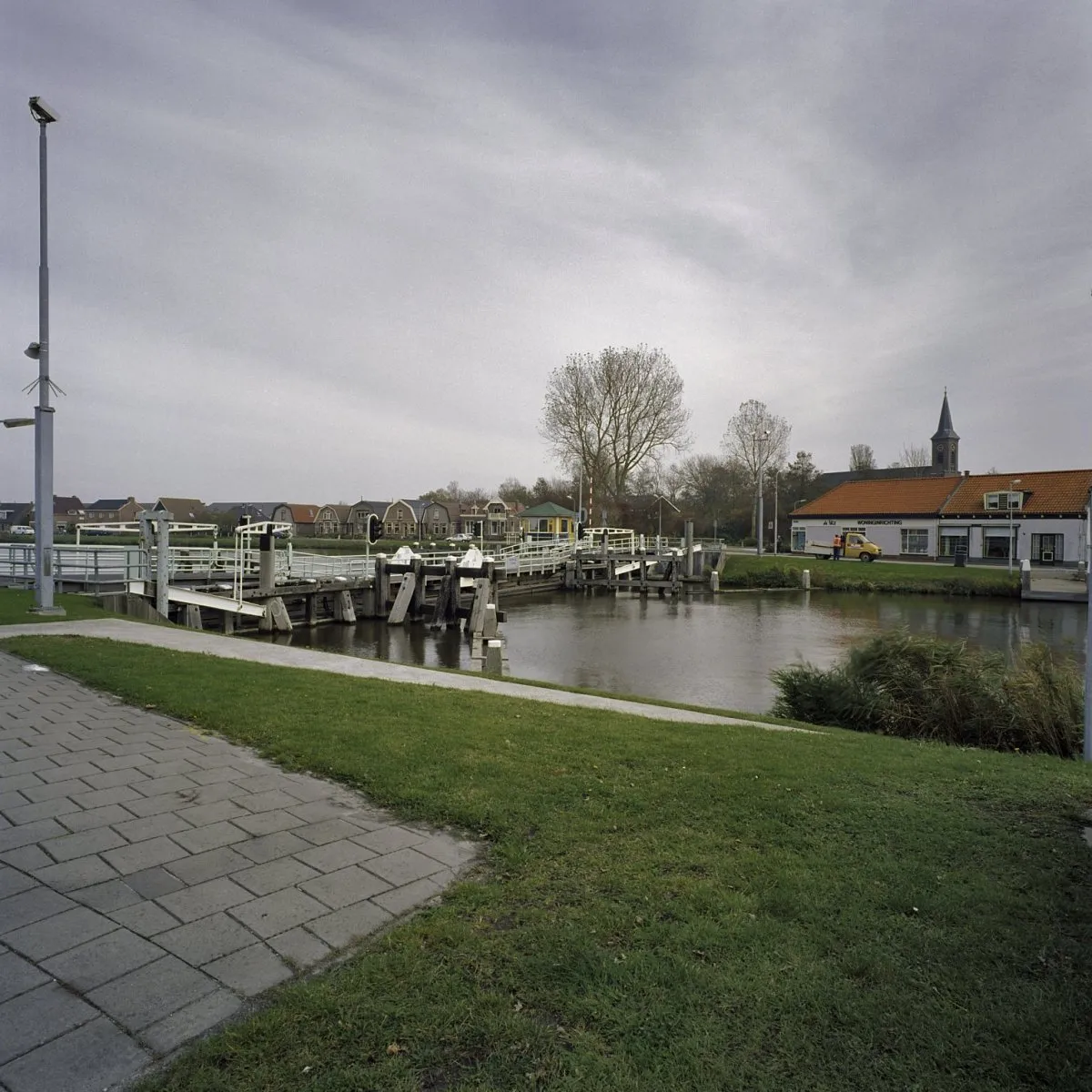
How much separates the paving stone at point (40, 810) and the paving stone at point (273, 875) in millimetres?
1353

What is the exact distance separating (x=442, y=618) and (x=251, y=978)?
876 inches

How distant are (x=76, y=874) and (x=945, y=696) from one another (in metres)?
8.52

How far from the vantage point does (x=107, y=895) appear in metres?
3.01

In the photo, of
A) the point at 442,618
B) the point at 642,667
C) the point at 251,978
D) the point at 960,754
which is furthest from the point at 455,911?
the point at 442,618

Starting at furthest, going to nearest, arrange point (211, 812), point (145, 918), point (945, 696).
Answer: point (945, 696) → point (211, 812) → point (145, 918)

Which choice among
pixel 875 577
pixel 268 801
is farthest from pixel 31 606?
pixel 875 577

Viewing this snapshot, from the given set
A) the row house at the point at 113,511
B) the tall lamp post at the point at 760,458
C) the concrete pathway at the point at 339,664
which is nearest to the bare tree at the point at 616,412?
the tall lamp post at the point at 760,458

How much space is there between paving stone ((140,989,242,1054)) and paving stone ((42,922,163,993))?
0.35 m

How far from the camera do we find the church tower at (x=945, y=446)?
71.8m

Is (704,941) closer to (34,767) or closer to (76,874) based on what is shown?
(76,874)

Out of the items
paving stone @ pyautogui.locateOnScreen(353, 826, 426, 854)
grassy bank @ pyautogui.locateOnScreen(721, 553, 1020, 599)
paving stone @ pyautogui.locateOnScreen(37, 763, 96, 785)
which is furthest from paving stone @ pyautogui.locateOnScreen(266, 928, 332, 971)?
grassy bank @ pyautogui.locateOnScreen(721, 553, 1020, 599)

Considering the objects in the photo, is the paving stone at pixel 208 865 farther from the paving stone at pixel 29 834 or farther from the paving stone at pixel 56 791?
the paving stone at pixel 56 791

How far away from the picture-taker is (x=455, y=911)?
291cm

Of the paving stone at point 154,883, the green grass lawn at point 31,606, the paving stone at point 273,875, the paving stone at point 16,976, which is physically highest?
the green grass lawn at point 31,606
